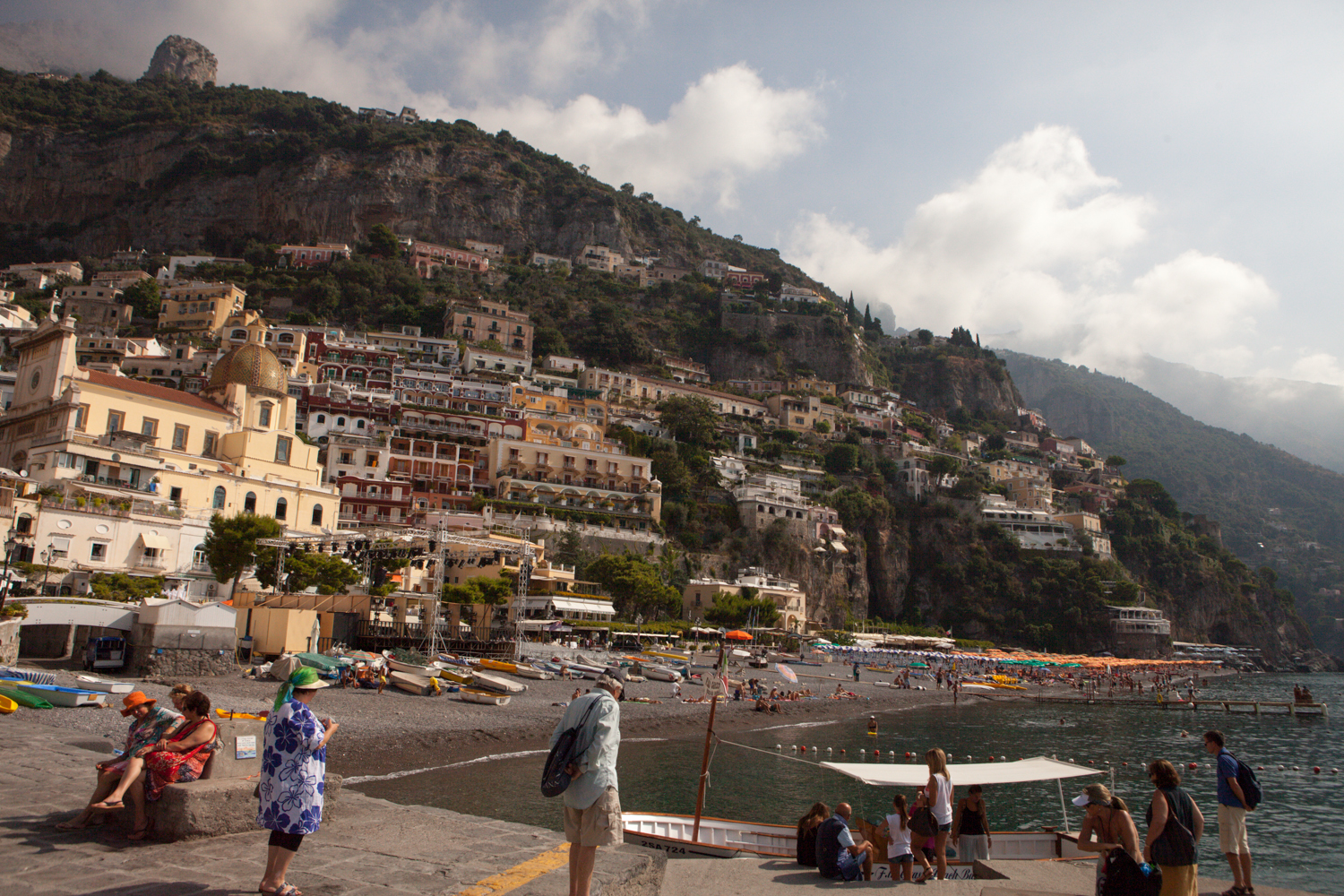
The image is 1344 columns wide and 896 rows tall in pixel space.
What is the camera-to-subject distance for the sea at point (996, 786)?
15.0m

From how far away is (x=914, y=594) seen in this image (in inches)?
3113

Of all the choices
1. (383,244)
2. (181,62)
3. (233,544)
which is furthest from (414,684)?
(181,62)

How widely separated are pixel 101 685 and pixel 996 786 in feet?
67.4

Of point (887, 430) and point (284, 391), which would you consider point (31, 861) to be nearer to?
point (284, 391)

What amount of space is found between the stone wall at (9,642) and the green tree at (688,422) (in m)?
60.5

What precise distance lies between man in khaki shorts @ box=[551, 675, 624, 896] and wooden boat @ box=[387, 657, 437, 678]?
74.9 feet

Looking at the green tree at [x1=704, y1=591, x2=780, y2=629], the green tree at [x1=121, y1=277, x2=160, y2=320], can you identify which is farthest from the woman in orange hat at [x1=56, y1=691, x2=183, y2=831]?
the green tree at [x1=121, y1=277, x2=160, y2=320]

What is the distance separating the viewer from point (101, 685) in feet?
54.4

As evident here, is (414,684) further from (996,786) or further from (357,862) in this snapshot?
(357,862)

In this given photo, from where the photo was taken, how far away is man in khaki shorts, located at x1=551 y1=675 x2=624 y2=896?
4504mm

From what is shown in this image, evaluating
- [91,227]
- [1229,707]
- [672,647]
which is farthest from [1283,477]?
[91,227]

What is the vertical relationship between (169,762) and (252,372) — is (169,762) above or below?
below

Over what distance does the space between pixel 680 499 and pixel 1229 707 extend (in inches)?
1539

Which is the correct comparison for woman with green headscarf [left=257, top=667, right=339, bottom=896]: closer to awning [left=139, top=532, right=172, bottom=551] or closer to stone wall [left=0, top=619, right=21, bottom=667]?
stone wall [left=0, top=619, right=21, bottom=667]
